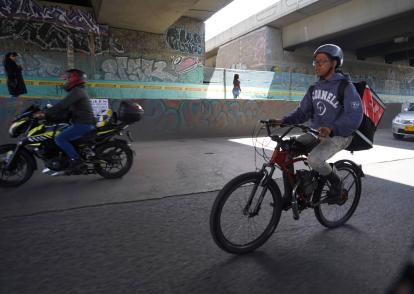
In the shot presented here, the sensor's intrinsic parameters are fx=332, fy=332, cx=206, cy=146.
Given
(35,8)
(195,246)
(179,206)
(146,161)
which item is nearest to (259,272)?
(195,246)

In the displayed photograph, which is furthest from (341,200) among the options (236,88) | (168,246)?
(236,88)

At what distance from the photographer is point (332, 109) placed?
3.38 m

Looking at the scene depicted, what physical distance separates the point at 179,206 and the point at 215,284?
6.12ft

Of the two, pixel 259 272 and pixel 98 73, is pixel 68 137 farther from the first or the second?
pixel 98 73

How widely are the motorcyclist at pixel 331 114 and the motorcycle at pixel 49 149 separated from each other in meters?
3.28

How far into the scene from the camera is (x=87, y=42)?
14836mm

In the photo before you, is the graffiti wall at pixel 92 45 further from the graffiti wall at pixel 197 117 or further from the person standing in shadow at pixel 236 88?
the graffiti wall at pixel 197 117

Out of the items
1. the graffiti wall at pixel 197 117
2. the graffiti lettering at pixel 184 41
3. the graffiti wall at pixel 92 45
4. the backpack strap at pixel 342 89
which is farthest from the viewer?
the graffiti lettering at pixel 184 41

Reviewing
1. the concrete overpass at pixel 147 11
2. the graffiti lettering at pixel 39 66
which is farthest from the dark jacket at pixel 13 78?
the concrete overpass at pixel 147 11

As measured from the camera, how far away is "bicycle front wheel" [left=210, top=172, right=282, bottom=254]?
2.90 meters

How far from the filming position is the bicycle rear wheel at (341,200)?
3.58 meters

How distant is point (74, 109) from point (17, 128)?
896 mm

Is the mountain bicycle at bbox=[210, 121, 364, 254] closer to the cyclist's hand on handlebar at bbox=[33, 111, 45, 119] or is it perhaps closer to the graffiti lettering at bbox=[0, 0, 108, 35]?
the cyclist's hand on handlebar at bbox=[33, 111, 45, 119]

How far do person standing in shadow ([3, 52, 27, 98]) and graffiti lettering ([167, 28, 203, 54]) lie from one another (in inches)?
324
